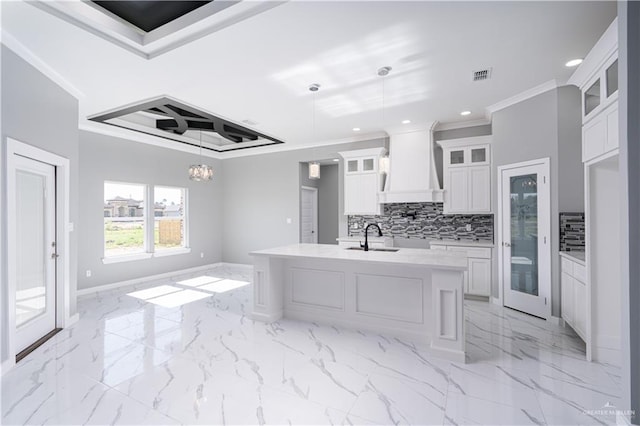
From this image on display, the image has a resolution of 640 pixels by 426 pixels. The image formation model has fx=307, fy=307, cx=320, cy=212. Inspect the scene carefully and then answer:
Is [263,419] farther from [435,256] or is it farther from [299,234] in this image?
[299,234]

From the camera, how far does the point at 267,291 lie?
380cm

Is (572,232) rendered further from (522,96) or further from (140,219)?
(140,219)

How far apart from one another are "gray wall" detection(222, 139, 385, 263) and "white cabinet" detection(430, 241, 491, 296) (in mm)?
2541

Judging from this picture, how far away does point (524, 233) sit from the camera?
13.5 ft

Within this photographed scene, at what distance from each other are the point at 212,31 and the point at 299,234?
4.72 meters

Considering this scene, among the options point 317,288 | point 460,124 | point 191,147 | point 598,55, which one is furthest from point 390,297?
point 191,147

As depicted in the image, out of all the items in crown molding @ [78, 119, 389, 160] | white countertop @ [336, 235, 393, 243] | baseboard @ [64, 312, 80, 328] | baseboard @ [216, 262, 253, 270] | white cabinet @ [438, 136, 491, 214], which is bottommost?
baseboard @ [64, 312, 80, 328]

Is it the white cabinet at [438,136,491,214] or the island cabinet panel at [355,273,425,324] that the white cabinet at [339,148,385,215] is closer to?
the white cabinet at [438,136,491,214]

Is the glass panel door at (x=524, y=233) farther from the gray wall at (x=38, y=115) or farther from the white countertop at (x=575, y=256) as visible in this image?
the gray wall at (x=38, y=115)

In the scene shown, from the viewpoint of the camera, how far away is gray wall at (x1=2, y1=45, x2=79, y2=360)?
2.67 metres

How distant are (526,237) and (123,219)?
668 cm

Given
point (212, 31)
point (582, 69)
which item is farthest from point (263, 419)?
point (582, 69)

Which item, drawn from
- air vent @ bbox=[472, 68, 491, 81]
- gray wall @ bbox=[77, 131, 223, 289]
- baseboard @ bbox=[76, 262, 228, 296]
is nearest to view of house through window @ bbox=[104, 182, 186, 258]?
gray wall @ bbox=[77, 131, 223, 289]

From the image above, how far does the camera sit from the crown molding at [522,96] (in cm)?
366
